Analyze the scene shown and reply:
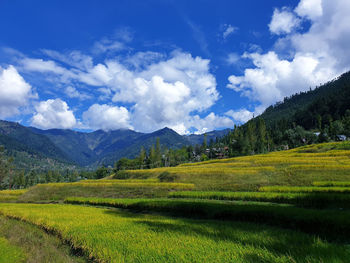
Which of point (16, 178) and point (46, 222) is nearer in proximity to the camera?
point (46, 222)

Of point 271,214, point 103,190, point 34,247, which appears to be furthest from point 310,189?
point 103,190

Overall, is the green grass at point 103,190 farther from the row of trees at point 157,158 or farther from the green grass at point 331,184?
the row of trees at point 157,158

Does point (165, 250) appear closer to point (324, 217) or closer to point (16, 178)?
point (324, 217)

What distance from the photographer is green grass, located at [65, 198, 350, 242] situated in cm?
1061

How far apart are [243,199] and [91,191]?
28358 millimetres

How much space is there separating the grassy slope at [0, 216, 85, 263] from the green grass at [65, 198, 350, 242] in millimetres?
10608

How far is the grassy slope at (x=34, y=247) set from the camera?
985 cm

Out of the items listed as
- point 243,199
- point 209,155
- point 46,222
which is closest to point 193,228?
point 46,222

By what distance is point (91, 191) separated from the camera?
38.4m

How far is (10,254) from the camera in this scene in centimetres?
1044

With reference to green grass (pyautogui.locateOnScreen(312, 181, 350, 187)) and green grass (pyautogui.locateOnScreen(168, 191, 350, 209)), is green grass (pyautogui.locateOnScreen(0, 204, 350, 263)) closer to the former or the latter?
green grass (pyautogui.locateOnScreen(168, 191, 350, 209))

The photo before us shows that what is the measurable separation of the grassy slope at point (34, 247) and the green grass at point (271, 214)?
1061 centimetres

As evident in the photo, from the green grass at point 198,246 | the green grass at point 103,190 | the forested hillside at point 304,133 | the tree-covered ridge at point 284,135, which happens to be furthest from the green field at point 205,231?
the tree-covered ridge at point 284,135

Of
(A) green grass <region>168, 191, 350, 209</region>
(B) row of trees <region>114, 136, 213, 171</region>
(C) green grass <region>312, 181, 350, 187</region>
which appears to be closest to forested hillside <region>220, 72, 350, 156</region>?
(B) row of trees <region>114, 136, 213, 171</region>
